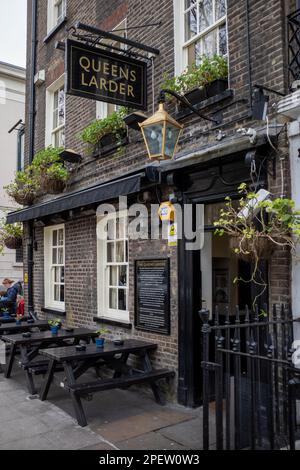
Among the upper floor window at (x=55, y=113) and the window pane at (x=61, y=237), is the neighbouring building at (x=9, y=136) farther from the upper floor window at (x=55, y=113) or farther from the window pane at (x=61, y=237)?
the window pane at (x=61, y=237)

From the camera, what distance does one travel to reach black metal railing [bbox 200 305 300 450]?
3566 millimetres

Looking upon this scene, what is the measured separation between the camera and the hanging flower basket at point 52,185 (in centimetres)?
892

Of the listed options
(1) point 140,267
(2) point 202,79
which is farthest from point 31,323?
(2) point 202,79

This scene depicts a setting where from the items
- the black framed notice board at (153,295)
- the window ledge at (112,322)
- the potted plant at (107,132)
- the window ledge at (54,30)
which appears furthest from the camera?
the window ledge at (54,30)

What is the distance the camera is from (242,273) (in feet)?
25.0

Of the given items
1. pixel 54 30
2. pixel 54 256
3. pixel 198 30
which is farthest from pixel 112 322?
pixel 54 30

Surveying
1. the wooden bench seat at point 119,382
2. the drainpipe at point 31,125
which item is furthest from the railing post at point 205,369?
the drainpipe at point 31,125

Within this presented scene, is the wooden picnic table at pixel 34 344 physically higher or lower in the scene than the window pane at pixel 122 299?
lower

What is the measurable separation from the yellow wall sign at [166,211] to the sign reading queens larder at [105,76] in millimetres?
1512

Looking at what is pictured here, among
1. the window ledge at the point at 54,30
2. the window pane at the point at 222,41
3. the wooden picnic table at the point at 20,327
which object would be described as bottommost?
the wooden picnic table at the point at 20,327

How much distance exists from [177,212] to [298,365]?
8.52ft
